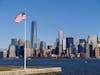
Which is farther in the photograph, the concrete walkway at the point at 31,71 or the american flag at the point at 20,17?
the american flag at the point at 20,17

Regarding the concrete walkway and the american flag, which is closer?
the concrete walkway

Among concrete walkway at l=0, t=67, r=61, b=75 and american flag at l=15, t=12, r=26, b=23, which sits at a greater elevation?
american flag at l=15, t=12, r=26, b=23

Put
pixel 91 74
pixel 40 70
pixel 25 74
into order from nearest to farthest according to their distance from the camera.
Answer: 1. pixel 25 74
2. pixel 40 70
3. pixel 91 74

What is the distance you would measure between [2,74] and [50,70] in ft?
43.5

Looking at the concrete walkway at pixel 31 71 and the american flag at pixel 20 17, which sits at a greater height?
the american flag at pixel 20 17

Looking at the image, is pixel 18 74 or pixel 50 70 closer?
pixel 18 74

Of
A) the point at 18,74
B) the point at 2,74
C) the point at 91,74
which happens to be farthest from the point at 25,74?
the point at 91,74

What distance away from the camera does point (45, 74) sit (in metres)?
64.2

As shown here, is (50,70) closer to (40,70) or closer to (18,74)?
(40,70)

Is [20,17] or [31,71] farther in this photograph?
[31,71]

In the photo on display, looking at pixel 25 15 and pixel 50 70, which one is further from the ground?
pixel 25 15

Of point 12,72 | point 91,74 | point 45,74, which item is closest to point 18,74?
point 12,72

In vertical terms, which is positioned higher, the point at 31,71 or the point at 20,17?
the point at 20,17

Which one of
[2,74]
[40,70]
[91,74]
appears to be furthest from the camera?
[91,74]
